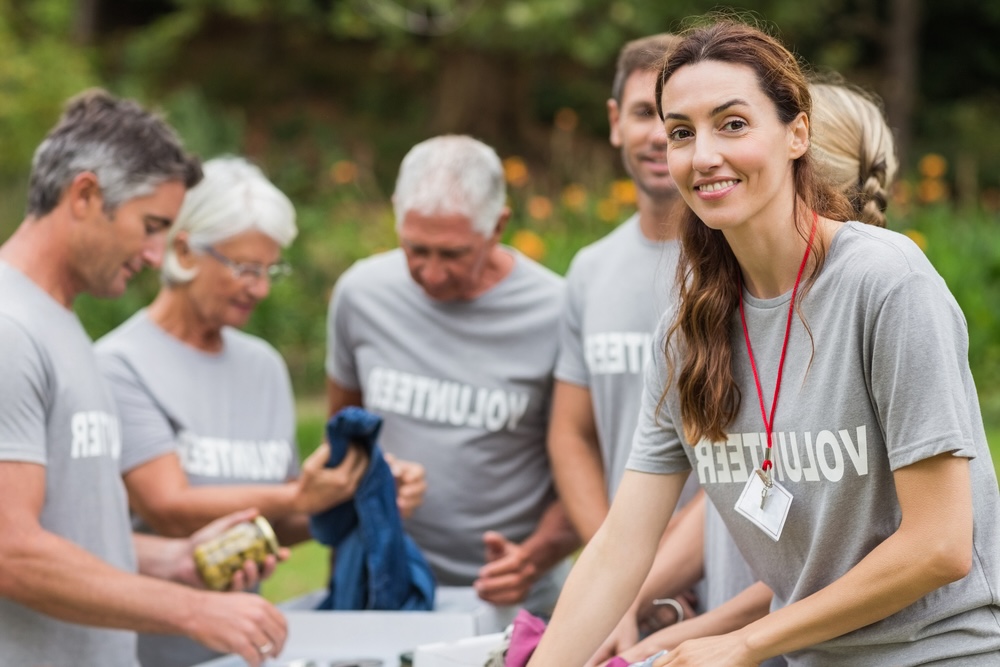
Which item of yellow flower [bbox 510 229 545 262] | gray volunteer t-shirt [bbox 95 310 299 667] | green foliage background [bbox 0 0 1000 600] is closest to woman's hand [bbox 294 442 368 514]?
gray volunteer t-shirt [bbox 95 310 299 667]

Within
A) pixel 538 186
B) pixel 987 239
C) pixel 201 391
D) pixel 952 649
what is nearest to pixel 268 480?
pixel 201 391

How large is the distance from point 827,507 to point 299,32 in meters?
18.3

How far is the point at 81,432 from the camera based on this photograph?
2.97 m

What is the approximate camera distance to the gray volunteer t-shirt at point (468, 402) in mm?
3689

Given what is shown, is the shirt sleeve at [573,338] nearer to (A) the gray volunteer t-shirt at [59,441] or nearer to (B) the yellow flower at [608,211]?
(A) the gray volunteer t-shirt at [59,441]

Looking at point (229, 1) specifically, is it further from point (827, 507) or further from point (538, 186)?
point (827, 507)

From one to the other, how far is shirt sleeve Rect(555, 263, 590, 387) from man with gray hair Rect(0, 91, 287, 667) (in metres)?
0.97

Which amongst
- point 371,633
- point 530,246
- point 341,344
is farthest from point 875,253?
point 530,246

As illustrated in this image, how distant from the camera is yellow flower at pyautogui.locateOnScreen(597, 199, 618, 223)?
870 cm

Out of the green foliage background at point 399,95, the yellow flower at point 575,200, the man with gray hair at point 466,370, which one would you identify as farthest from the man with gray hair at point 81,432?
the yellow flower at point 575,200

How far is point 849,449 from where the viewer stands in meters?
2.05

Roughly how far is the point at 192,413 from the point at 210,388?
0.12 m

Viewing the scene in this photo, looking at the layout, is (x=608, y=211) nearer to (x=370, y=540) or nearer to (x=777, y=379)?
(x=370, y=540)

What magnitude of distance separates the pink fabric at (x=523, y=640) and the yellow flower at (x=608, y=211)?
6335 mm
